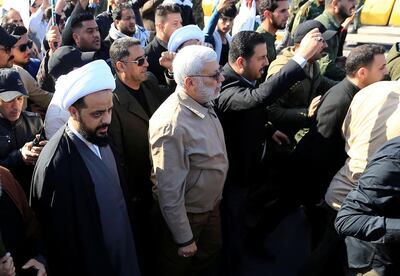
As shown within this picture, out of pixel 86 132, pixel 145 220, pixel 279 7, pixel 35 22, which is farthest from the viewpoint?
pixel 35 22

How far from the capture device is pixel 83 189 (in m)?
2.47

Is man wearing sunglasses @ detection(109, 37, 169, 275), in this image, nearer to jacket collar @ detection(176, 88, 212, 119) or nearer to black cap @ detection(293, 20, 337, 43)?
jacket collar @ detection(176, 88, 212, 119)

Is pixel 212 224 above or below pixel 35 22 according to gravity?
below

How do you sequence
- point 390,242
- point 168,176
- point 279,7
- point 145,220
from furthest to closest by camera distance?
point 279,7, point 145,220, point 168,176, point 390,242

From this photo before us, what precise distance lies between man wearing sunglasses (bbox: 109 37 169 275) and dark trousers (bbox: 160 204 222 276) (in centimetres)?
17

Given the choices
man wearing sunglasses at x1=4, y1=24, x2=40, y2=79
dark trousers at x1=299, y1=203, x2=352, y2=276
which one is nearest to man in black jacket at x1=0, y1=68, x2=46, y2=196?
man wearing sunglasses at x1=4, y1=24, x2=40, y2=79

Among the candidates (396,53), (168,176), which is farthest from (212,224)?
(396,53)

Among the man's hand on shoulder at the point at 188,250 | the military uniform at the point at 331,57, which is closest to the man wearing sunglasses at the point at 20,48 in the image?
the man's hand on shoulder at the point at 188,250

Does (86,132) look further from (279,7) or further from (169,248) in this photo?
(279,7)

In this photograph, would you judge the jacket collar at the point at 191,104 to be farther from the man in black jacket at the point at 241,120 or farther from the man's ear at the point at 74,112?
the man's ear at the point at 74,112

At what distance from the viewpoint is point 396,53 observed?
4484 mm

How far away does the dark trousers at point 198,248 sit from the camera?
10.2ft

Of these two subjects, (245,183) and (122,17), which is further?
(122,17)

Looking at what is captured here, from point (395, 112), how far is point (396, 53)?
5.85ft
